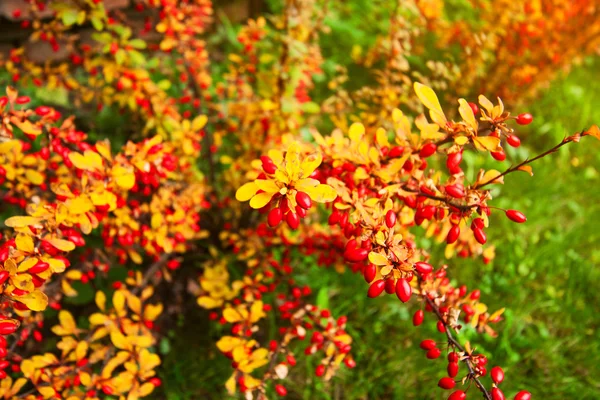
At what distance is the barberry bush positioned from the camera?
107 centimetres

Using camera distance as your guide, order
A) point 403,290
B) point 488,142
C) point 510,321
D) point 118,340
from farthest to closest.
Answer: point 510,321
point 118,340
point 488,142
point 403,290

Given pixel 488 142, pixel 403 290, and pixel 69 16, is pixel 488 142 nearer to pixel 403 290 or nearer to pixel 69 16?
pixel 403 290

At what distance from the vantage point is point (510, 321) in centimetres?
200

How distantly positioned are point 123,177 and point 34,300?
37cm

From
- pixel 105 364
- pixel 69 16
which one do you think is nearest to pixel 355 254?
pixel 105 364

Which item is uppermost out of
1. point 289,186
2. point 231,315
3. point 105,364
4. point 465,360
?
point 289,186

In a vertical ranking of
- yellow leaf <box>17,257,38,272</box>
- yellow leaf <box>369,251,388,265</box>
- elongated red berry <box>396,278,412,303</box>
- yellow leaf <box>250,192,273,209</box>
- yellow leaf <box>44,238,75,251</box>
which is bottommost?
yellow leaf <box>44,238,75,251</box>

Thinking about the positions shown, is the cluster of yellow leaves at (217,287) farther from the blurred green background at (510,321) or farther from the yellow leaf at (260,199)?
the yellow leaf at (260,199)

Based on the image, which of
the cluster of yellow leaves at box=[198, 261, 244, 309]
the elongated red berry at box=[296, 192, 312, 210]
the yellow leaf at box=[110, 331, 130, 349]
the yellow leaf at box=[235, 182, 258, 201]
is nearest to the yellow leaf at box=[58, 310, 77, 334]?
the yellow leaf at box=[110, 331, 130, 349]

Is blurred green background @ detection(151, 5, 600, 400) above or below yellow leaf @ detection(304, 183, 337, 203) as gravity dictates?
below

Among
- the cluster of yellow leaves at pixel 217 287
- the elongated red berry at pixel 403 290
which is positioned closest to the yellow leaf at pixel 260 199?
the elongated red berry at pixel 403 290

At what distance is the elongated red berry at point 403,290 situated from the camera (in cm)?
92

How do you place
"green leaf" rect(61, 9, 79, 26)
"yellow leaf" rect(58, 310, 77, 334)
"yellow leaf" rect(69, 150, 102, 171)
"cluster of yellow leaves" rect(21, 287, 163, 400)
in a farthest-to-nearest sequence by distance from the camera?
1. "green leaf" rect(61, 9, 79, 26)
2. "yellow leaf" rect(58, 310, 77, 334)
3. "cluster of yellow leaves" rect(21, 287, 163, 400)
4. "yellow leaf" rect(69, 150, 102, 171)

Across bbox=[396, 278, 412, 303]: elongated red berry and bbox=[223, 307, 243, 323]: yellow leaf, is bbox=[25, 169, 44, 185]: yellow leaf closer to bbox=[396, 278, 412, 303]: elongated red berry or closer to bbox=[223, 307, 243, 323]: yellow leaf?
bbox=[223, 307, 243, 323]: yellow leaf
